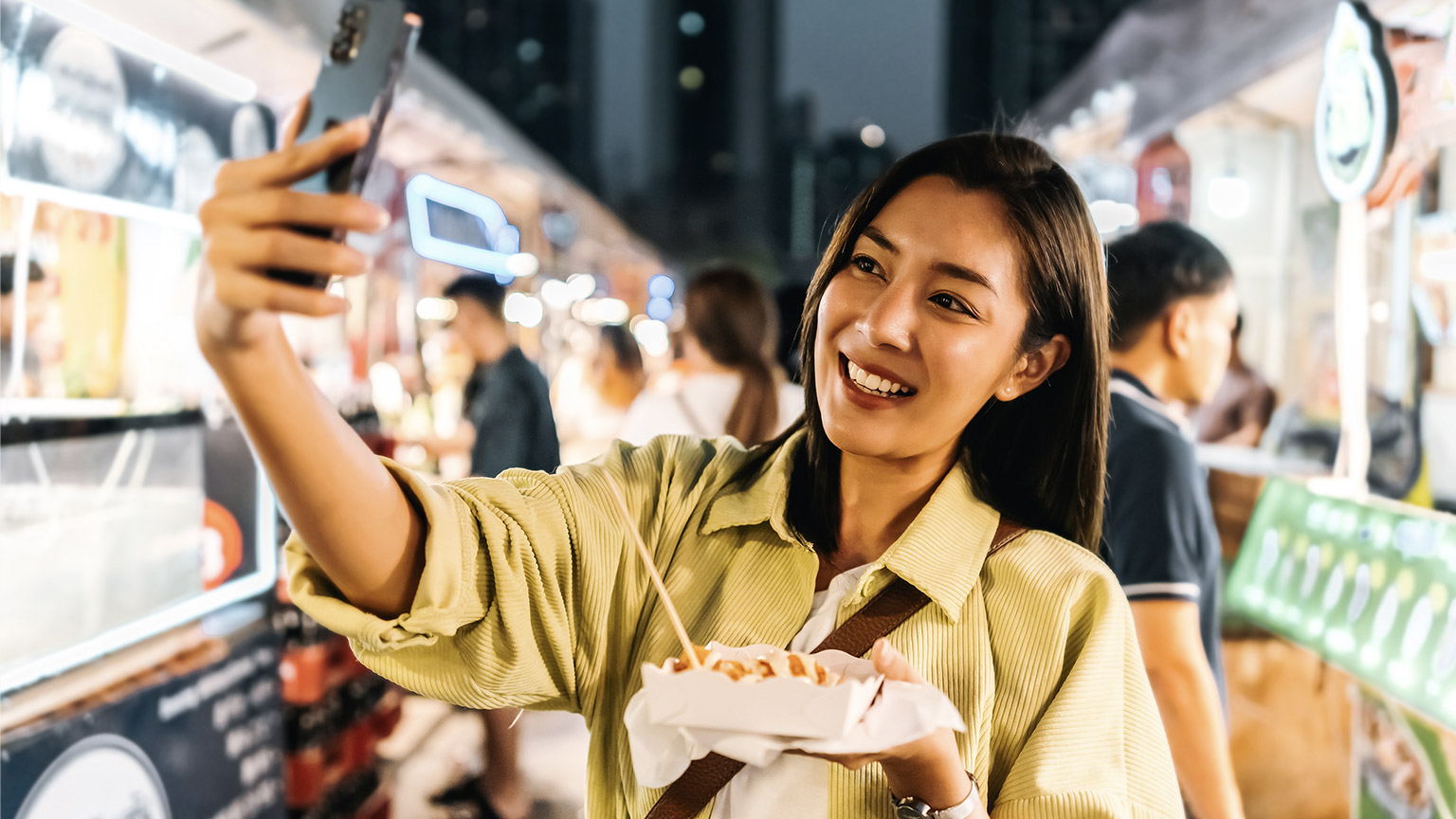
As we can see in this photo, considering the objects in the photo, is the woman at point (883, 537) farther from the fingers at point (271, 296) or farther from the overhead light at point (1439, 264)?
the overhead light at point (1439, 264)

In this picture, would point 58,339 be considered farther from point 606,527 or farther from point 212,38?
point 606,527

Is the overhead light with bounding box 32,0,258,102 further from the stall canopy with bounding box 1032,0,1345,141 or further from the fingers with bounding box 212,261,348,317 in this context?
the stall canopy with bounding box 1032,0,1345,141

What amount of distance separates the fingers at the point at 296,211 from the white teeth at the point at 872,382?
68 centimetres

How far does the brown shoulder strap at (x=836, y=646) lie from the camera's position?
1265mm

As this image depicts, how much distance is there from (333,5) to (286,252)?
3405mm

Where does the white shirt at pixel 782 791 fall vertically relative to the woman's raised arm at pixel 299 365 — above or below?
below

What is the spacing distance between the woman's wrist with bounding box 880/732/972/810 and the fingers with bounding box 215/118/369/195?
30.6 inches

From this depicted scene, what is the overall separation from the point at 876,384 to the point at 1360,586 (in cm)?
243

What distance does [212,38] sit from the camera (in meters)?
3.48

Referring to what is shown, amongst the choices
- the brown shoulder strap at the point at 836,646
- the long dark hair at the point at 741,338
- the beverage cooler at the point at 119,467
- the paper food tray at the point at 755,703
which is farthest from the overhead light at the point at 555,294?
the paper food tray at the point at 755,703

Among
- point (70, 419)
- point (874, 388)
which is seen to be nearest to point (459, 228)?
point (70, 419)

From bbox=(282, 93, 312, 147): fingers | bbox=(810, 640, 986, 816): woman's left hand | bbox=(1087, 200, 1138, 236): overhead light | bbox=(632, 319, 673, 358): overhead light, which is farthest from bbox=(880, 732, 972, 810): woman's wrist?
bbox=(632, 319, 673, 358): overhead light

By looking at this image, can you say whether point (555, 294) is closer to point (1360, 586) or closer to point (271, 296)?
point (1360, 586)

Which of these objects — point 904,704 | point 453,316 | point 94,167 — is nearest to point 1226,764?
point 904,704
